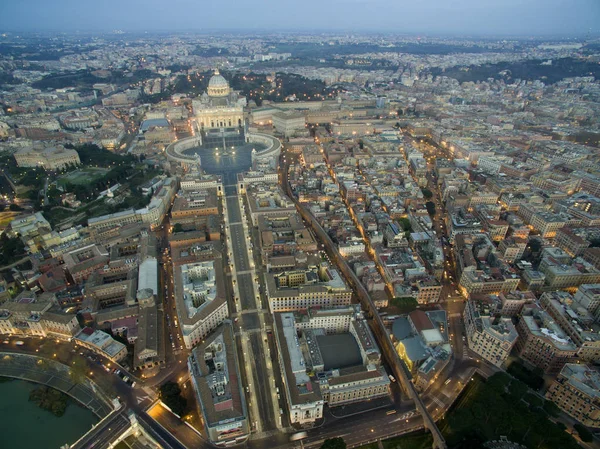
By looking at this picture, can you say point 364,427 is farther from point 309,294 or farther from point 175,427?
point 175,427

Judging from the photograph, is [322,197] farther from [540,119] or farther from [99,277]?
[540,119]

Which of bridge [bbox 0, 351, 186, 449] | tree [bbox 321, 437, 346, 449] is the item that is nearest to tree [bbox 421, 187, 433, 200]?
tree [bbox 321, 437, 346, 449]

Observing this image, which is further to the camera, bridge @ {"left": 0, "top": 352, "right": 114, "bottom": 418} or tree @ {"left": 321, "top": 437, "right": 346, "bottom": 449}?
bridge @ {"left": 0, "top": 352, "right": 114, "bottom": 418}

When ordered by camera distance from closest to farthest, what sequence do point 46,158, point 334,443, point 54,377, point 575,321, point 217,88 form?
point 334,443, point 54,377, point 575,321, point 46,158, point 217,88

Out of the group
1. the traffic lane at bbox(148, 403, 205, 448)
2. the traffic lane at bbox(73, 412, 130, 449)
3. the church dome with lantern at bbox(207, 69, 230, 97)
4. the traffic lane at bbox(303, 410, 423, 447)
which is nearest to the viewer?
the traffic lane at bbox(73, 412, 130, 449)

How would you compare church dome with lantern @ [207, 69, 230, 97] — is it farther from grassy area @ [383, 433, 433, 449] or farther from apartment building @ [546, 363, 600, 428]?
apartment building @ [546, 363, 600, 428]

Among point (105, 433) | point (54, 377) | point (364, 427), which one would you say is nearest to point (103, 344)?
point (54, 377)

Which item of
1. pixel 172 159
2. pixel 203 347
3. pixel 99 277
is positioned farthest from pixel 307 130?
pixel 203 347
